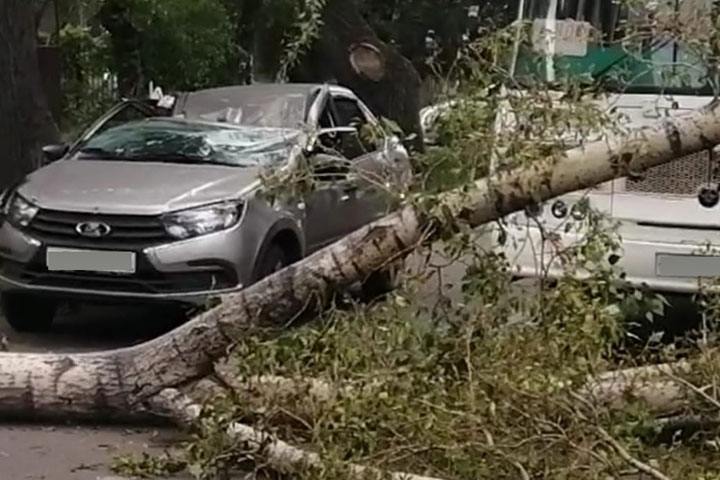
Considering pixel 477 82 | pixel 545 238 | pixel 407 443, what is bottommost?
pixel 407 443

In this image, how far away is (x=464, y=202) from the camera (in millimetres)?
5961

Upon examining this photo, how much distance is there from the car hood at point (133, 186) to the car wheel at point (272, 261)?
44cm

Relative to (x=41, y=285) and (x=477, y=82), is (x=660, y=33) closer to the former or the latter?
(x=477, y=82)

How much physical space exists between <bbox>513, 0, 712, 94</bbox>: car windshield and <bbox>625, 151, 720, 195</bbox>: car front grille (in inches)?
16.2

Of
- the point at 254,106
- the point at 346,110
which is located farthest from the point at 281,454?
the point at 346,110

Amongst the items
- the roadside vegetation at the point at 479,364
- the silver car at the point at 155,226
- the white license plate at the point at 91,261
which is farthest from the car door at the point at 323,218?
the roadside vegetation at the point at 479,364

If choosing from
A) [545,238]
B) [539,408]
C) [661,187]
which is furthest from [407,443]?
[661,187]

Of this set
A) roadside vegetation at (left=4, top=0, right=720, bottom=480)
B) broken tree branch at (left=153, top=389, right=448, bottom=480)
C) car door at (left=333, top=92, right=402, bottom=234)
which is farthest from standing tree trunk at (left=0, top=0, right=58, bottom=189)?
broken tree branch at (left=153, top=389, right=448, bottom=480)

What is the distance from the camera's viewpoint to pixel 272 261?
8.74m

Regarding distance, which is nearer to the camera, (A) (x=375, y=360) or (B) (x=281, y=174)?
(A) (x=375, y=360)

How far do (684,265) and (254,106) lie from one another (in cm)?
386

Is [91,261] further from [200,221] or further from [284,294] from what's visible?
[284,294]

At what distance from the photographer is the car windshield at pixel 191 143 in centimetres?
912

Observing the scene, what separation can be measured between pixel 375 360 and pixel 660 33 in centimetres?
200
